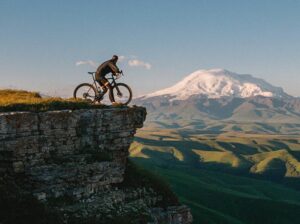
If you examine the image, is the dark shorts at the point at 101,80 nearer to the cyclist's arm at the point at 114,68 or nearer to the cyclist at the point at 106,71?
the cyclist at the point at 106,71

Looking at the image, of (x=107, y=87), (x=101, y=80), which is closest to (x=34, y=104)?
(x=101, y=80)

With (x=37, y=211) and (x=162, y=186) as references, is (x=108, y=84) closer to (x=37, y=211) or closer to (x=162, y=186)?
(x=162, y=186)

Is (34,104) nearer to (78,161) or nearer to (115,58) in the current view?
(78,161)

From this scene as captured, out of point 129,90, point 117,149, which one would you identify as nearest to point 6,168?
point 117,149

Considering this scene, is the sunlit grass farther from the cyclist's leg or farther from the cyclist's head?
the cyclist's head

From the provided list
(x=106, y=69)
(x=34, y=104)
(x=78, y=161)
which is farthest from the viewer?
(x=106, y=69)

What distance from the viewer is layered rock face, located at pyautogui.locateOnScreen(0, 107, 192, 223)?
89.2 ft

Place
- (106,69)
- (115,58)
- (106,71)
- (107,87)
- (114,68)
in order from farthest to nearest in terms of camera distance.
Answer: (107,87) → (106,71) → (106,69) → (114,68) → (115,58)

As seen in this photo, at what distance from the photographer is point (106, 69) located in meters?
36.9

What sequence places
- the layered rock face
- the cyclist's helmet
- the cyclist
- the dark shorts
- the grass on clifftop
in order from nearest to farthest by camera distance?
the layered rock face < the grass on clifftop < the cyclist's helmet < the cyclist < the dark shorts

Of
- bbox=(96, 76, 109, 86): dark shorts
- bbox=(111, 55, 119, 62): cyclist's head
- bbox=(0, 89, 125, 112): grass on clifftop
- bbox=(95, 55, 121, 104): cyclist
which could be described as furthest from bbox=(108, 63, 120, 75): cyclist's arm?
bbox=(0, 89, 125, 112): grass on clifftop

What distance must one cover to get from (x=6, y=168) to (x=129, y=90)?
615 inches

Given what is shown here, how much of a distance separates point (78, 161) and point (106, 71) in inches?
395

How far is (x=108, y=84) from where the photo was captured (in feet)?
124
